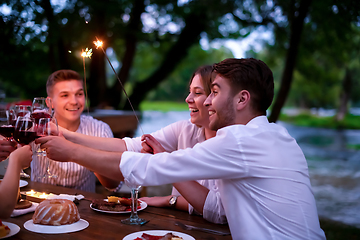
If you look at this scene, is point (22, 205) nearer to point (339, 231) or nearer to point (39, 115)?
point (39, 115)

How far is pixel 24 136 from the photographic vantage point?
5.73 ft

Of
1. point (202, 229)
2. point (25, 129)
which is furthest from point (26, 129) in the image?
point (202, 229)

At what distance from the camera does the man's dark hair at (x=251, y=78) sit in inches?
64.8

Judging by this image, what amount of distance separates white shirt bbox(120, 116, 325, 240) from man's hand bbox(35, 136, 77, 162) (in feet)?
0.92

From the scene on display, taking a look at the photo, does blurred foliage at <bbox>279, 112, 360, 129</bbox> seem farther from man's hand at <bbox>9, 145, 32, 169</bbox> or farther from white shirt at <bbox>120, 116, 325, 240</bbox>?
man's hand at <bbox>9, 145, 32, 169</bbox>

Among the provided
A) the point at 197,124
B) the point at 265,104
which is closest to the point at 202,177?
the point at 265,104

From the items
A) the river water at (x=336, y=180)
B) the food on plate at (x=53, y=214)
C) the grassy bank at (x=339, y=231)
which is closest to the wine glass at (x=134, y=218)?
the food on plate at (x=53, y=214)

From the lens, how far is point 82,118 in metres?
3.21

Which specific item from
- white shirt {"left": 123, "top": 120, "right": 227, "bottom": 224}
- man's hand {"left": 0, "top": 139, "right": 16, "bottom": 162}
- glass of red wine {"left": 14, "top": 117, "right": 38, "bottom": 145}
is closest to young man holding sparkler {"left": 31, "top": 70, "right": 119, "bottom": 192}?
white shirt {"left": 123, "top": 120, "right": 227, "bottom": 224}

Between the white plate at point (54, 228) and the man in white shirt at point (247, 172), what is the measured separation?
315mm

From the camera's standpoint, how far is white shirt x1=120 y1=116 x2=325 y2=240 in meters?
1.48

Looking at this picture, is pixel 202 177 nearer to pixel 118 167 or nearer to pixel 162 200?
pixel 118 167

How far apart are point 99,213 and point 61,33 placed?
13.9ft

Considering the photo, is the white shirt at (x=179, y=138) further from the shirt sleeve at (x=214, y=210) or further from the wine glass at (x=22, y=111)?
the wine glass at (x=22, y=111)
